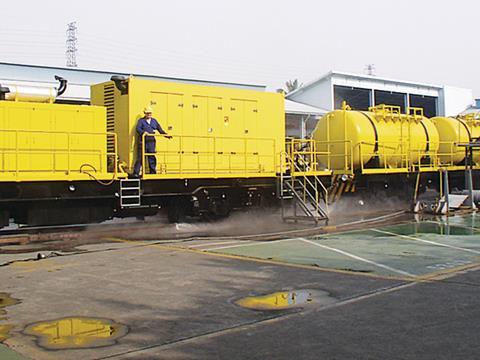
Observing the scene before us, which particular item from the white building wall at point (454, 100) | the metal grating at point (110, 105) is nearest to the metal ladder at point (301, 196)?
the metal grating at point (110, 105)

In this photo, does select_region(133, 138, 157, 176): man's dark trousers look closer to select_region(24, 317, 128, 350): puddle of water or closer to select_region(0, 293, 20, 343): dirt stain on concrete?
select_region(0, 293, 20, 343): dirt stain on concrete

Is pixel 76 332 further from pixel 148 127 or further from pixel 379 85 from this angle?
pixel 379 85

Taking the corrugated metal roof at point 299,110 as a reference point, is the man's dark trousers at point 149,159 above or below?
below

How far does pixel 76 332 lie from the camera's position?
5516 mm

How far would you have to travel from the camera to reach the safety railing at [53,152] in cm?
1248

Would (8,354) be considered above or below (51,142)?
below

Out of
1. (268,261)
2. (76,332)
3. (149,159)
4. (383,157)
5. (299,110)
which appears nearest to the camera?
(76,332)

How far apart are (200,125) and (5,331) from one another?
10.6m

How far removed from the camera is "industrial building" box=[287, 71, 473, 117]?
36156 millimetres

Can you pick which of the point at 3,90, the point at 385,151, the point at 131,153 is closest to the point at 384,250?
the point at 131,153

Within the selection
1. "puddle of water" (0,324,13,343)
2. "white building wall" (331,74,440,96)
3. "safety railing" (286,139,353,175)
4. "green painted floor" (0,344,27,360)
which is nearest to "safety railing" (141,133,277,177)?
"safety railing" (286,139,353,175)

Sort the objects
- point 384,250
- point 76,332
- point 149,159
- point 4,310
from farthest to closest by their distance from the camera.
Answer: point 149,159, point 384,250, point 4,310, point 76,332

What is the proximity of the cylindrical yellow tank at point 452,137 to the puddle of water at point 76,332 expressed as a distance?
17.6 m

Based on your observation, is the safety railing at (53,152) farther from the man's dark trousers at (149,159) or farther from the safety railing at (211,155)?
the safety railing at (211,155)
